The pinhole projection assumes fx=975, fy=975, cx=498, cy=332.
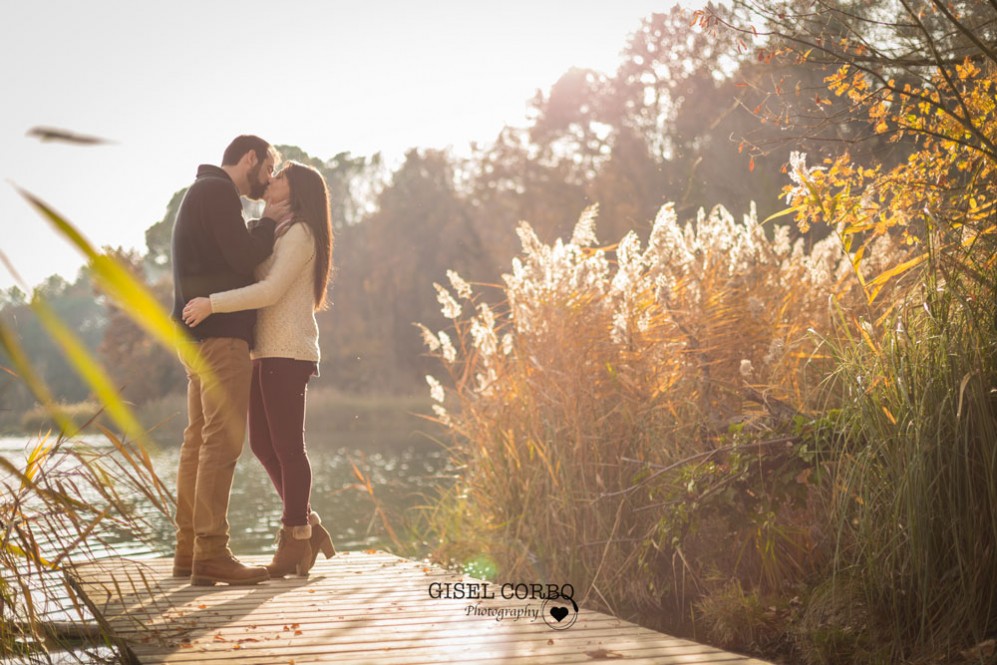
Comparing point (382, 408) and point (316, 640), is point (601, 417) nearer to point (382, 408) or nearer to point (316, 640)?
point (316, 640)

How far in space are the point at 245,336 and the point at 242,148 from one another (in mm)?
758

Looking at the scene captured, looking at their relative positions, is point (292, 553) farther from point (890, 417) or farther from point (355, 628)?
point (890, 417)

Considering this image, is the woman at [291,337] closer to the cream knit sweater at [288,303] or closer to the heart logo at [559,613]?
the cream knit sweater at [288,303]

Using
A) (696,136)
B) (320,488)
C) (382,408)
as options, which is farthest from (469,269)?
(320,488)

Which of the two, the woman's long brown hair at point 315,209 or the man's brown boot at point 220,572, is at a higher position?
the woman's long brown hair at point 315,209

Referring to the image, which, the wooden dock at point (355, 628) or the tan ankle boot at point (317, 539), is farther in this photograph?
the tan ankle boot at point (317, 539)

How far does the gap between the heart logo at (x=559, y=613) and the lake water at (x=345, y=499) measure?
1.48 m

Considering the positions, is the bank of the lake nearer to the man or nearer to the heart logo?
the man

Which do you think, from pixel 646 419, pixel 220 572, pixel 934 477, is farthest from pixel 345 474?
pixel 934 477

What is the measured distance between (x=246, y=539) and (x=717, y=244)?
487 cm

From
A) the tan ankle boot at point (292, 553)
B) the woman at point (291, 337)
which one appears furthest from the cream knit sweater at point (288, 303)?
the tan ankle boot at point (292, 553)

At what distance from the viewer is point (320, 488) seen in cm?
1128

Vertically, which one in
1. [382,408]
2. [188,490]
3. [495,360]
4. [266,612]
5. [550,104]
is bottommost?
[382,408]

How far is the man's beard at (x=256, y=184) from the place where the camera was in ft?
12.8
